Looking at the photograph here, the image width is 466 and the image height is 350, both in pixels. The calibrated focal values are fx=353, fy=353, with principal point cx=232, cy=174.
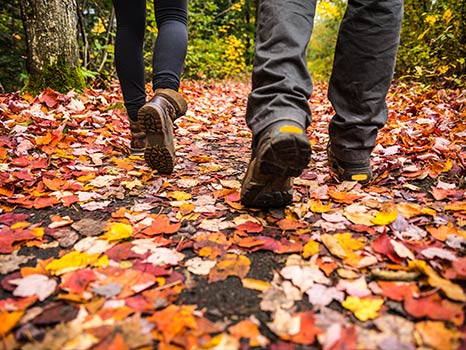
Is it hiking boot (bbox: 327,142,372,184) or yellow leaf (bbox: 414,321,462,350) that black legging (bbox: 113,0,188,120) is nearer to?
hiking boot (bbox: 327,142,372,184)

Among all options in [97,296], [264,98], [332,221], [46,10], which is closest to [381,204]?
[332,221]

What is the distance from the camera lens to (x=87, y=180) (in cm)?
187

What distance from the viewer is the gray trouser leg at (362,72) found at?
1.56 m

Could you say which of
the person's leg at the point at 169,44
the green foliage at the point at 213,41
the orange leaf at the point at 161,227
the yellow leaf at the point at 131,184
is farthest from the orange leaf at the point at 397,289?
the green foliage at the point at 213,41

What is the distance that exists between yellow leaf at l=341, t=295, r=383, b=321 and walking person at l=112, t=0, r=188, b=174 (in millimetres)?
1098

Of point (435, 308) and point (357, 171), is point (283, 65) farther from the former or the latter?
point (435, 308)

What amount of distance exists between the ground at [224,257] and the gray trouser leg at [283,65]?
42 centimetres

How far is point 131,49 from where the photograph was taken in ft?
6.50

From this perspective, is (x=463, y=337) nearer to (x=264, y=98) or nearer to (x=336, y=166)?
(x=264, y=98)

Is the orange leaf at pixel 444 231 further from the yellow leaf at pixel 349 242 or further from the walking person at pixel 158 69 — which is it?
the walking person at pixel 158 69

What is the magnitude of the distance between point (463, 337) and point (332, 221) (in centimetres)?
64

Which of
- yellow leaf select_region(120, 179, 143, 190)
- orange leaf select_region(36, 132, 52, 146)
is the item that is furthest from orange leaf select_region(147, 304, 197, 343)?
orange leaf select_region(36, 132, 52, 146)

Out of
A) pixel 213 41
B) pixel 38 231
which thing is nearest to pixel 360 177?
pixel 38 231

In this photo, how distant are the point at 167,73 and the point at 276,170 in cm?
91
